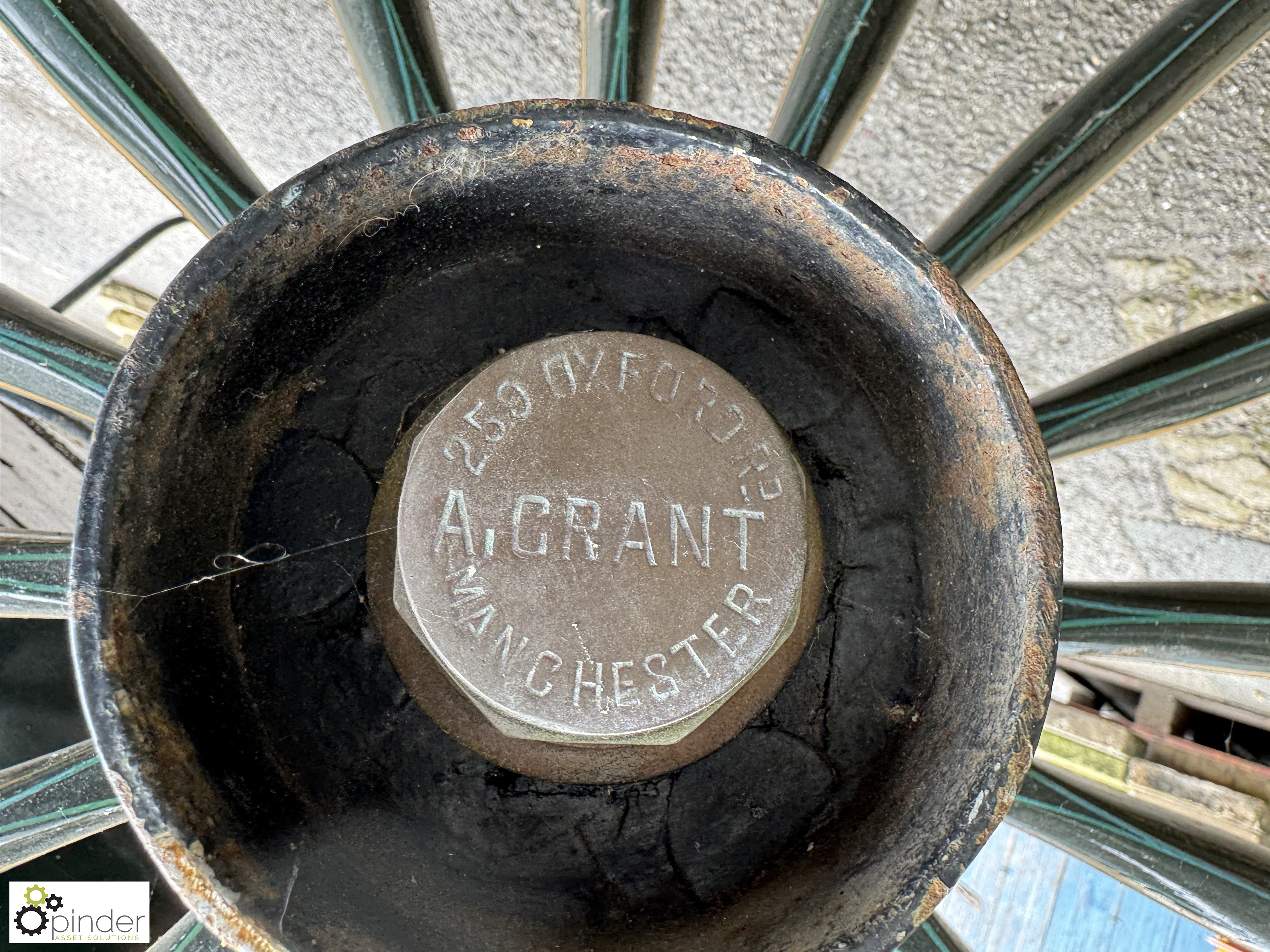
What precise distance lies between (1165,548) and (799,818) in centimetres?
184

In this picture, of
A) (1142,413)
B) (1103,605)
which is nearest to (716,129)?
(1142,413)

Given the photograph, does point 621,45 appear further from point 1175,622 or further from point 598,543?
point 1175,622

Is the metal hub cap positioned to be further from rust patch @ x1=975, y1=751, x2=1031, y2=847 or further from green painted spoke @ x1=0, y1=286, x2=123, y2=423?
green painted spoke @ x1=0, y1=286, x2=123, y2=423

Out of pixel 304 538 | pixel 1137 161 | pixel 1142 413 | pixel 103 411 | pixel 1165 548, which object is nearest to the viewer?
pixel 103 411

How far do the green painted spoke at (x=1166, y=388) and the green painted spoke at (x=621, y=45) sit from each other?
74 cm

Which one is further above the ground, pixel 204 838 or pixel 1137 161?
pixel 1137 161

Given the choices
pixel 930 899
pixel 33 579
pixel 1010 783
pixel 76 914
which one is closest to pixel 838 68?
pixel 1010 783

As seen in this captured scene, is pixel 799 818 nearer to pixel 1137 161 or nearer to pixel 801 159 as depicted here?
pixel 801 159

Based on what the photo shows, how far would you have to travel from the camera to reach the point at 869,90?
51.3 inches

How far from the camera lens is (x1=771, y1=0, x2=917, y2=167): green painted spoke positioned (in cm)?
123

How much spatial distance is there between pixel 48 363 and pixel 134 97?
1.31ft

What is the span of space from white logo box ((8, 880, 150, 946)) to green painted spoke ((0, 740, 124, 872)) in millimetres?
714

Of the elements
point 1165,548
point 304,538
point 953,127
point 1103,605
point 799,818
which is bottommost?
point 799,818

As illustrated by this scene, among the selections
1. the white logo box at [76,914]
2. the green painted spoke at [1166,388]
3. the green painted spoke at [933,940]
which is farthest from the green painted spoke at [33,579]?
the green painted spoke at [1166,388]
